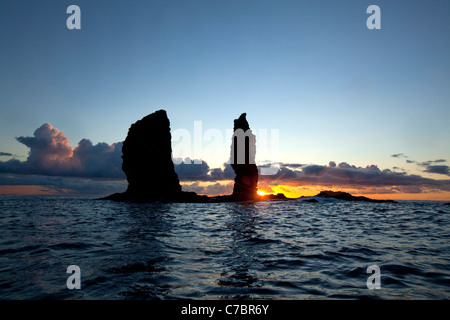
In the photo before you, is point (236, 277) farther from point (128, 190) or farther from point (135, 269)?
point (128, 190)

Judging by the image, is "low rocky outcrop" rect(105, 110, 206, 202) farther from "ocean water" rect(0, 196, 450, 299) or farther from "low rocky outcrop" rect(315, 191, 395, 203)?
"ocean water" rect(0, 196, 450, 299)

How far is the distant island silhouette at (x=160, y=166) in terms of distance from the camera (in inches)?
3024

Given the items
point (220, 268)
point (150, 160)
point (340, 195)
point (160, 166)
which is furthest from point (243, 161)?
point (220, 268)

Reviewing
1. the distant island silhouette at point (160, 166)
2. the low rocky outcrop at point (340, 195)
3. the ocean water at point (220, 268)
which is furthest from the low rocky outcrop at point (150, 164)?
the ocean water at point (220, 268)

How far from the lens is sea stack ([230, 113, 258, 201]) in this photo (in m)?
91.1

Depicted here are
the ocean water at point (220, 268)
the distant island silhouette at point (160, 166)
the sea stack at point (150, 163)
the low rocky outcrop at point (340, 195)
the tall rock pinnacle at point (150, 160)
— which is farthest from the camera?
the low rocky outcrop at point (340, 195)

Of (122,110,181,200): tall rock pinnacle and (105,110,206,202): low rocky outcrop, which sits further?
(122,110,181,200): tall rock pinnacle

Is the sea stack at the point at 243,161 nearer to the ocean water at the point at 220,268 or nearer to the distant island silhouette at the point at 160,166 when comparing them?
the distant island silhouette at the point at 160,166

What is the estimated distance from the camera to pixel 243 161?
93438 millimetres

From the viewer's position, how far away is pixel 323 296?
476 centimetres

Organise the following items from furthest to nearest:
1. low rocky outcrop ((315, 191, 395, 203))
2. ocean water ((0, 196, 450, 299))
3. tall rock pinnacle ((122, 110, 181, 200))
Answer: low rocky outcrop ((315, 191, 395, 203)), tall rock pinnacle ((122, 110, 181, 200)), ocean water ((0, 196, 450, 299))

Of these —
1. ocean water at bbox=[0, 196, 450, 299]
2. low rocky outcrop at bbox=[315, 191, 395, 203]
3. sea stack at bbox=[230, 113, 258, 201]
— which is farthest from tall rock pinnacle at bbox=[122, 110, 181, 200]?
ocean water at bbox=[0, 196, 450, 299]
